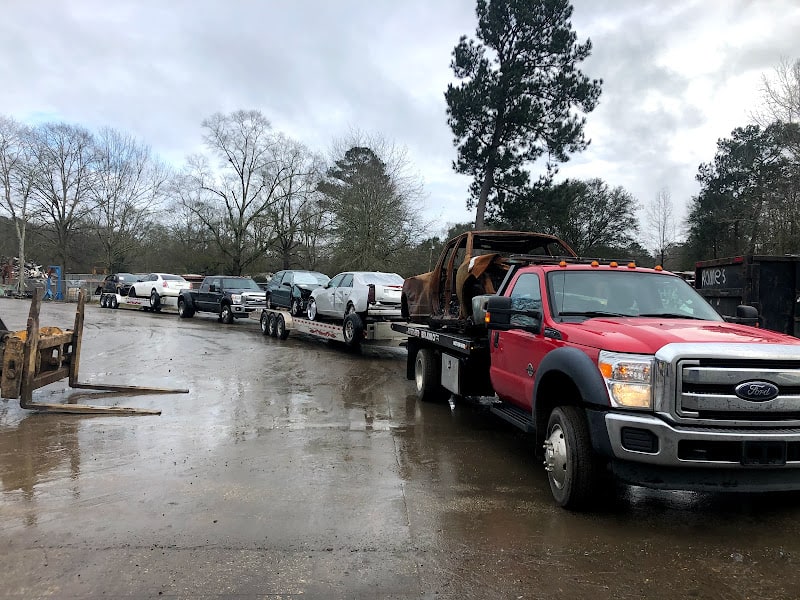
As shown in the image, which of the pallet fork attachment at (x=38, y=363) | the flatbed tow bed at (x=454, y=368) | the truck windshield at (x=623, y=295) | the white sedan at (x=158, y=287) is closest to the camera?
the truck windshield at (x=623, y=295)

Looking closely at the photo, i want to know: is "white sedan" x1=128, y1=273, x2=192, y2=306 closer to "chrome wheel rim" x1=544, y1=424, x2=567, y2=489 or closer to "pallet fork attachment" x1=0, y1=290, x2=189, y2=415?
"pallet fork attachment" x1=0, y1=290, x2=189, y2=415

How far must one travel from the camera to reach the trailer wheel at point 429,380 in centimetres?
865

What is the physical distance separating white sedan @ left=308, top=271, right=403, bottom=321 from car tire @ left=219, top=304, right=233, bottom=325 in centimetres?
822

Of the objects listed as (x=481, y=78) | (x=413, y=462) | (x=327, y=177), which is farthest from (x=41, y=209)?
(x=413, y=462)

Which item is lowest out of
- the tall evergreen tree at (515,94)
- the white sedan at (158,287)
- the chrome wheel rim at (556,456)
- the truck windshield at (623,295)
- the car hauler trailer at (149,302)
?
the chrome wheel rim at (556,456)

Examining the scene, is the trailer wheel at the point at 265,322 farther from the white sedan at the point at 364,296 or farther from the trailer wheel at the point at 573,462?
the trailer wheel at the point at 573,462

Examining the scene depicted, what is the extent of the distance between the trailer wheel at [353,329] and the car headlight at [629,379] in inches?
394

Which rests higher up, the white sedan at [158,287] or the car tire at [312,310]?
the white sedan at [158,287]

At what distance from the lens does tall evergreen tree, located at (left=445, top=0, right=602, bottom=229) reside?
92.9 ft

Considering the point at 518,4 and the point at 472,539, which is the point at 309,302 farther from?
the point at 518,4

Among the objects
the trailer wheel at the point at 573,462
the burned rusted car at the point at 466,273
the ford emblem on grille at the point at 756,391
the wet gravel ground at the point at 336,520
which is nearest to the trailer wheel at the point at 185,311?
the burned rusted car at the point at 466,273

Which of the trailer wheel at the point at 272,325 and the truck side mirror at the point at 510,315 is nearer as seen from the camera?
the truck side mirror at the point at 510,315

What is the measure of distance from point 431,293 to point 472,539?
19.1ft

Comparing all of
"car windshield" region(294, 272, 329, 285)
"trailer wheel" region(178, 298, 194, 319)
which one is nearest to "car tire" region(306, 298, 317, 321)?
"car windshield" region(294, 272, 329, 285)
